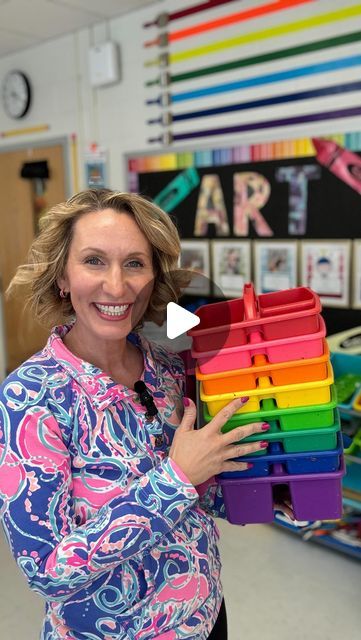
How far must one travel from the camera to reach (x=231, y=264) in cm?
327

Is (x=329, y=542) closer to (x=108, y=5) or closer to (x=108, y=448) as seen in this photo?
(x=108, y=448)

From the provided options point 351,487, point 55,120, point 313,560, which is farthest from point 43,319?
point 55,120

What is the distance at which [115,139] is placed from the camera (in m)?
3.81

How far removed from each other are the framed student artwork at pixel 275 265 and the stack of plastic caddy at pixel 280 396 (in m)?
1.90

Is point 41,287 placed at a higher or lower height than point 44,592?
higher

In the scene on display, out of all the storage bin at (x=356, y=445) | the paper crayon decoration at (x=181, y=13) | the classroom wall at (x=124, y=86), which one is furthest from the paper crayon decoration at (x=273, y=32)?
the storage bin at (x=356, y=445)

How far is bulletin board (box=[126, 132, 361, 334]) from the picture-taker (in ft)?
8.90

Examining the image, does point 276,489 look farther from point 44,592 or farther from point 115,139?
point 115,139

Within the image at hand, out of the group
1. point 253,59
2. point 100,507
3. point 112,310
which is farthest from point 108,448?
point 253,59

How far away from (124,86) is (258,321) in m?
3.09

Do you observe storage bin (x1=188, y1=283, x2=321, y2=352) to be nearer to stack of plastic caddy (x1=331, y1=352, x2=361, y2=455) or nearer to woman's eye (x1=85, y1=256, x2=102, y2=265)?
woman's eye (x1=85, y1=256, x2=102, y2=265)

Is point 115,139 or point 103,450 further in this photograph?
point 115,139

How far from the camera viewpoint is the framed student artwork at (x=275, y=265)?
2971 mm

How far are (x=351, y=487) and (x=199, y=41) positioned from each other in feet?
8.37
